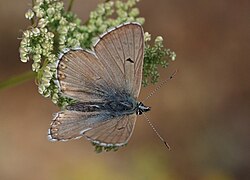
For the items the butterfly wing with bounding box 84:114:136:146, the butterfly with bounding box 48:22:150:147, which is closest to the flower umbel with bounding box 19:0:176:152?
the butterfly with bounding box 48:22:150:147

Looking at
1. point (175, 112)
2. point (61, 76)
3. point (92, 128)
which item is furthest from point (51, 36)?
point (175, 112)

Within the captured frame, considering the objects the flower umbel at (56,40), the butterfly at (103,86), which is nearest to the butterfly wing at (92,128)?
the butterfly at (103,86)

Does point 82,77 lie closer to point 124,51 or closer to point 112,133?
point 124,51

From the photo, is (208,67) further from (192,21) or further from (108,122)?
(108,122)

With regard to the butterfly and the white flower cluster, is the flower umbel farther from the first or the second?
the butterfly

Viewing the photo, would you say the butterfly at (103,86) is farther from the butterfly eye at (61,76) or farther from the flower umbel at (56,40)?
the flower umbel at (56,40)

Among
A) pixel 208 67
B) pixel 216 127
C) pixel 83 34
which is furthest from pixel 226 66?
pixel 83 34

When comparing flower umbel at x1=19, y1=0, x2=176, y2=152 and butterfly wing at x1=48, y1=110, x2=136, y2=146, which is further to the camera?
flower umbel at x1=19, y1=0, x2=176, y2=152
